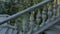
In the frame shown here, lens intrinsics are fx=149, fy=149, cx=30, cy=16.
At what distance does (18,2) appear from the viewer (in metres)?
6.80

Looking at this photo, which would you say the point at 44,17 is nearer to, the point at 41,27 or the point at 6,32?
the point at 41,27

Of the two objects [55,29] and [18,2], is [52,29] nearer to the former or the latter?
[55,29]

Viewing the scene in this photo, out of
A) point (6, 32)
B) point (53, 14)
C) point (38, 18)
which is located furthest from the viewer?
point (6, 32)

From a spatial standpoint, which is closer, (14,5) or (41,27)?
(41,27)

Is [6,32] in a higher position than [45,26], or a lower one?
lower

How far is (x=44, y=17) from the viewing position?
3.20 m

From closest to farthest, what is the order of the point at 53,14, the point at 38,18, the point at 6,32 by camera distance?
the point at 38,18
the point at 53,14
the point at 6,32

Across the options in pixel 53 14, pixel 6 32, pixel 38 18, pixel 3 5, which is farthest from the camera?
pixel 3 5

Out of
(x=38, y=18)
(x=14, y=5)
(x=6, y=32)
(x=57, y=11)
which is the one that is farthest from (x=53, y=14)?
(x=14, y=5)

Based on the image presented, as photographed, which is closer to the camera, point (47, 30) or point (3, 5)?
point (47, 30)

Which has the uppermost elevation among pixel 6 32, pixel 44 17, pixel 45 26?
pixel 44 17

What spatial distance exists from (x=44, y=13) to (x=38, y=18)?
0.19 meters

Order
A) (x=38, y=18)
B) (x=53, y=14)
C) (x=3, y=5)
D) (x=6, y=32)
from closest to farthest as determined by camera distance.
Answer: (x=38, y=18) → (x=53, y=14) → (x=6, y=32) → (x=3, y=5)

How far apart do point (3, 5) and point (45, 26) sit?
3931 mm
